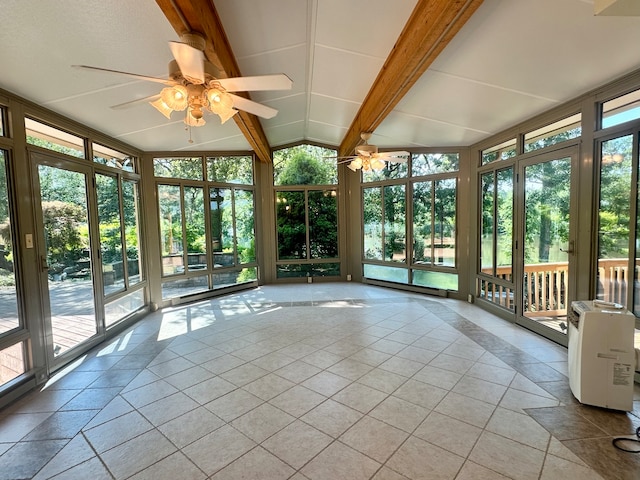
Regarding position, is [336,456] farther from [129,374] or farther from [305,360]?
[129,374]

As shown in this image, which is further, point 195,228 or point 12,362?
point 195,228

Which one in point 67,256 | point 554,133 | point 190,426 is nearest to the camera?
point 190,426

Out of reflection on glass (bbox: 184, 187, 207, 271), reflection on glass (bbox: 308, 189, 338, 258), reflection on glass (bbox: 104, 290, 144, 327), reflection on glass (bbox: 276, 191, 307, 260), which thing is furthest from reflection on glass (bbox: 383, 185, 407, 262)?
reflection on glass (bbox: 104, 290, 144, 327)

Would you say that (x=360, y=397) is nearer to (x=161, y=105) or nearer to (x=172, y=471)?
(x=172, y=471)

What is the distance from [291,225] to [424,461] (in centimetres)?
560

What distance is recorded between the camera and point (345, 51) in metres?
3.05

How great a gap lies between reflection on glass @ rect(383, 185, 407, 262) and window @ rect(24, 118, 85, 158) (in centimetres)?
515

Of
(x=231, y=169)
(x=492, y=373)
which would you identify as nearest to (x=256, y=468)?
(x=492, y=373)

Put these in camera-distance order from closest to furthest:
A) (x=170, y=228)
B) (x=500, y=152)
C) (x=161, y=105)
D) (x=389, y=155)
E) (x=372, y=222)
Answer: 1. (x=161, y=105)
2. (x=389, y=155)
3. (x=500, y=152)
4. (x=170, y=228)
5. (x=372, y=222)

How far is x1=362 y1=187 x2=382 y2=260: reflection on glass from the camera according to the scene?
6.60 m

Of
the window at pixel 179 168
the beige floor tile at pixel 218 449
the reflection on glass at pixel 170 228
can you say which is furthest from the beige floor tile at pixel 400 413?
the window at pixel 179 168

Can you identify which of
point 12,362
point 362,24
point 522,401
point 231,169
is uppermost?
point 362,24

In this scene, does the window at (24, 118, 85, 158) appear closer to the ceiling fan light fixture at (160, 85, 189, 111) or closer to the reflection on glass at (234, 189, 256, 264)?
the ceiling fan light fixture at (160, 85, 189, 111)

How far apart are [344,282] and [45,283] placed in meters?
5.25
